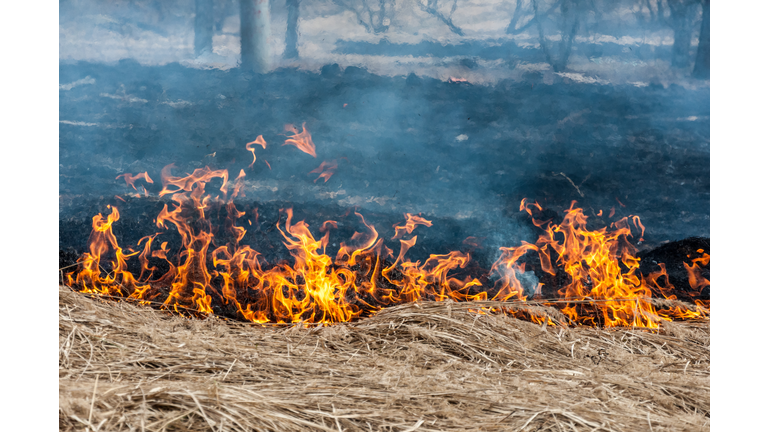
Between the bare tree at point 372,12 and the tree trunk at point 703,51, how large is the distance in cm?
249

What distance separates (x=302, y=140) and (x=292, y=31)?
2.88 ft

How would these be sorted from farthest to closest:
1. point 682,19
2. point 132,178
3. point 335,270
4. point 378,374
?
point 132,178 < point 682,19 < point 335,270 < point 378,374

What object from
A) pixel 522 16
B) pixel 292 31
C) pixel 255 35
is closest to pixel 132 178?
pixel 255 35

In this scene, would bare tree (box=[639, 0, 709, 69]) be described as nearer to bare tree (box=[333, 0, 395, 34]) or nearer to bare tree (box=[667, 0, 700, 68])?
bare tree (box=[667, 0, 700, 68])

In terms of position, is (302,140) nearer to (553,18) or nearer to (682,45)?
(553,18)

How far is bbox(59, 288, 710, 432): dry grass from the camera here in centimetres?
190

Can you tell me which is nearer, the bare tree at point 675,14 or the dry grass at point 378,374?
the dry grass at point 378,374

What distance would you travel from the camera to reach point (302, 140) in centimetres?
416

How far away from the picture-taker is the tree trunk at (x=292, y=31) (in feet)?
13.1

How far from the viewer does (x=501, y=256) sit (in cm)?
406

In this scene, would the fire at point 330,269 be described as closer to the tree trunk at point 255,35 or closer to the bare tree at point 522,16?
the tree trunk at point 255,35

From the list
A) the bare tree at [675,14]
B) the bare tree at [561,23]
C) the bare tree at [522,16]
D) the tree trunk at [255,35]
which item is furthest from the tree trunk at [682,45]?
the tree trunk at [255,35]

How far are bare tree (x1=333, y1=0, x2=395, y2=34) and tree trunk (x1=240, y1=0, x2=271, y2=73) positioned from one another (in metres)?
0.60

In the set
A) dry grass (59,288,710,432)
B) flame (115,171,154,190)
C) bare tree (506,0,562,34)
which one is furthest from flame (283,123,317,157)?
bare tree (506,0,562,34)
